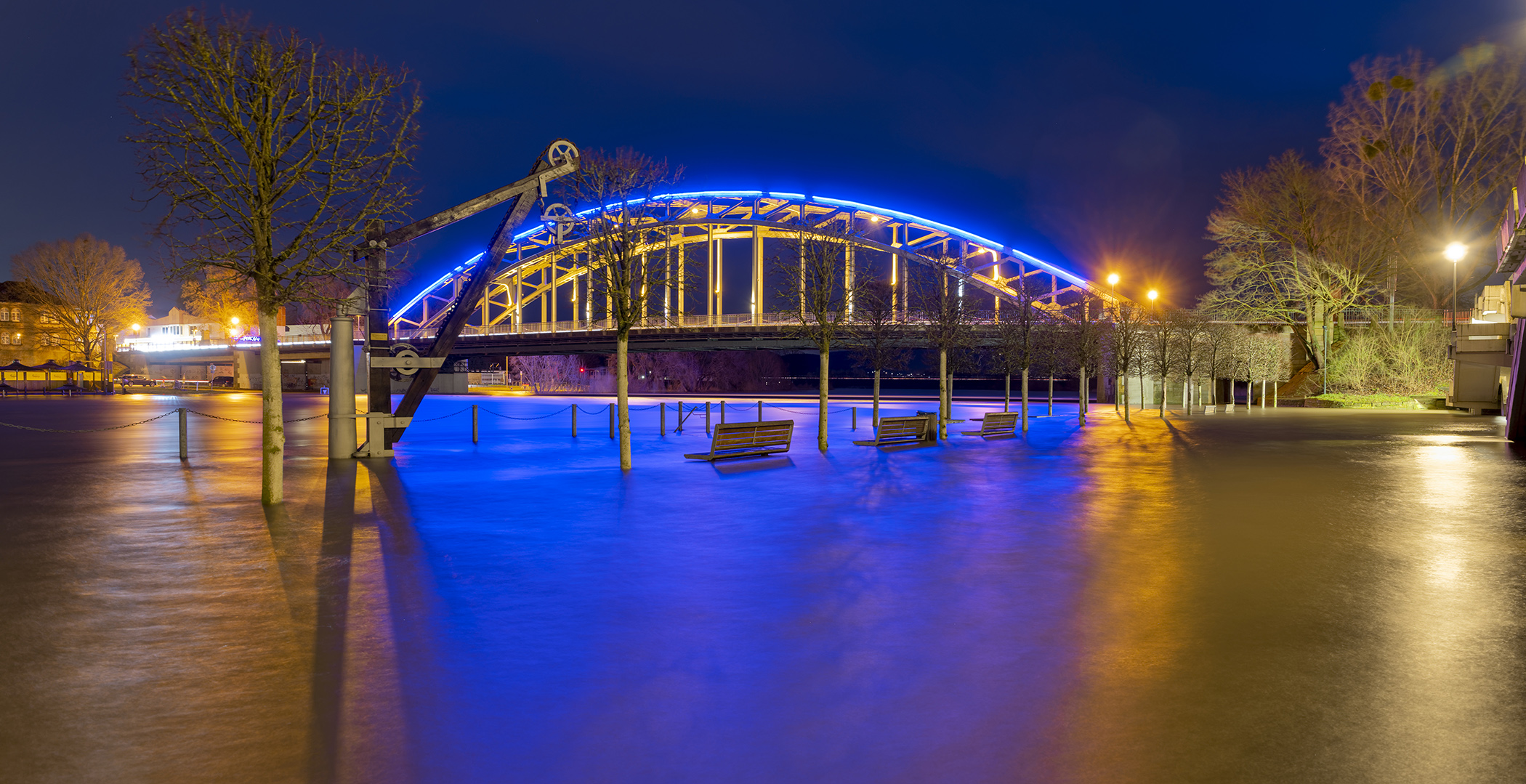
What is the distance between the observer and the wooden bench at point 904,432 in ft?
75.3

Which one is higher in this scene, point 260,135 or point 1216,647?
point 260,135

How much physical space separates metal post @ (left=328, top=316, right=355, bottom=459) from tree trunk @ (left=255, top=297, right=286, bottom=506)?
6001 millimetres

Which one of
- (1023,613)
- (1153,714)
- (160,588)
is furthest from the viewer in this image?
(160,588)

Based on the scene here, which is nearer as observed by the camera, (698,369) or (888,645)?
(888,645)

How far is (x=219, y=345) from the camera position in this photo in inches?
3767

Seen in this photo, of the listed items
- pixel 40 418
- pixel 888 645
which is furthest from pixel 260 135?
pixel 40 418

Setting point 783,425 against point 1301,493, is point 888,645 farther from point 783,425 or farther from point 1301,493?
point 783,425

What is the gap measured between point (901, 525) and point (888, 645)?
5.23 m

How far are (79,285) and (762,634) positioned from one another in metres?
79.9

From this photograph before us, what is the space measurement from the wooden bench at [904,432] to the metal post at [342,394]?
37.6 ft

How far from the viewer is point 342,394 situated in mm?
19672

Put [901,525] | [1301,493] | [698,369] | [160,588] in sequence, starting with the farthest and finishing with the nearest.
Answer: [698,369], [1301,493], [901,525], [160,588]

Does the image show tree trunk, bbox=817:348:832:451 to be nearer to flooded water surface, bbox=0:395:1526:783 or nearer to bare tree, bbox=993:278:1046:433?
flooded water surface, bbox=0:395:1526:783

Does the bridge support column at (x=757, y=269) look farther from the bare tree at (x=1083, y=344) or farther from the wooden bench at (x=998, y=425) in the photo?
the wooden bench at (x=998, y=425)
